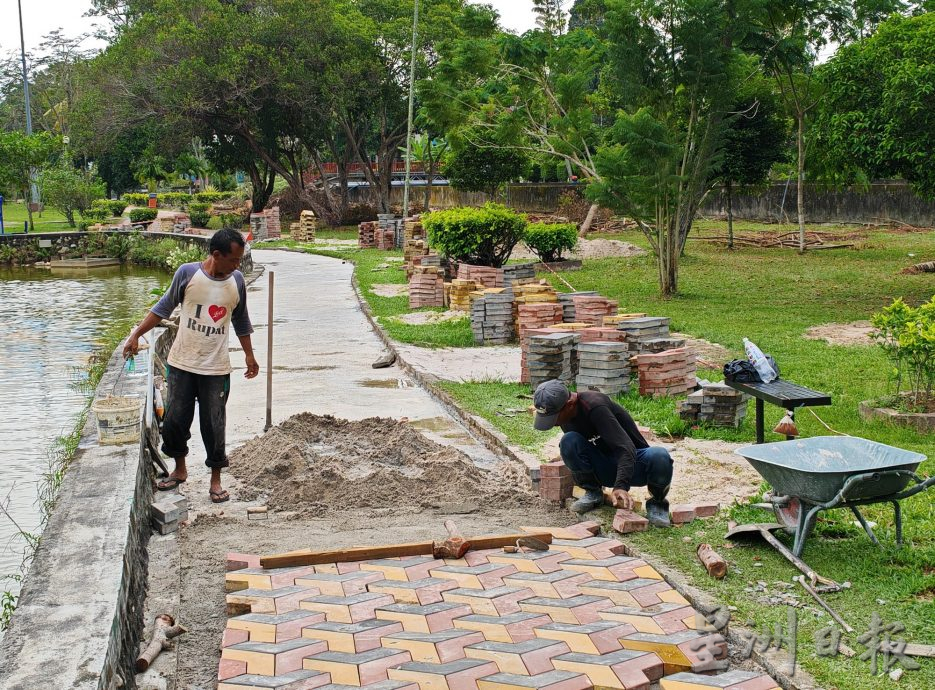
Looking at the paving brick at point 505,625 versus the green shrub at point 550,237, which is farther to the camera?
the green shrub at point 550,237

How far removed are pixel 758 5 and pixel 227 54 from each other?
2525 centimetres

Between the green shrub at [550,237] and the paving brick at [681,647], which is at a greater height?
the green shrub at [550,237]

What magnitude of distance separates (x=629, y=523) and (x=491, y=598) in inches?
A: 51.6

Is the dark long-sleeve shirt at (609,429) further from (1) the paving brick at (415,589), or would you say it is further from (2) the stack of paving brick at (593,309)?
(2) the stack of paving brick at (593,309)

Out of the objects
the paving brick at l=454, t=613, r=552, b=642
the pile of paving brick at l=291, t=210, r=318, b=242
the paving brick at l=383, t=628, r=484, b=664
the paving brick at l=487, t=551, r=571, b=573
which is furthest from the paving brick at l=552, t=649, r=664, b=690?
the pile of paving brick at l=291, t=210, r=318, b=242

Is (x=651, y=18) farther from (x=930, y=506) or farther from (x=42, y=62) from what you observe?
(x=42, y=62)

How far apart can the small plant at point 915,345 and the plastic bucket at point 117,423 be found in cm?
606

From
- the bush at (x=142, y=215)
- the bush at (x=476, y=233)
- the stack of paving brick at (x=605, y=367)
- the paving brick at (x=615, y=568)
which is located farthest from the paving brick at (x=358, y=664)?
the bush at (x=142, y=215)

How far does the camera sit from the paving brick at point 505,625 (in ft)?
15.3

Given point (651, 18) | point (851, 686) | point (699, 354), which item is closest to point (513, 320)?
point (699, 354)

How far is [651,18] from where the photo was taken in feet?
56.8

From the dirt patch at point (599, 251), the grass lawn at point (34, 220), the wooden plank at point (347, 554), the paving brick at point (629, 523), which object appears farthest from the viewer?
the grass lawn at point (34, 220)

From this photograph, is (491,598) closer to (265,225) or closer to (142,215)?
(265,225)

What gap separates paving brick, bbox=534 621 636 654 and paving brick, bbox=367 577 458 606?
66cm
